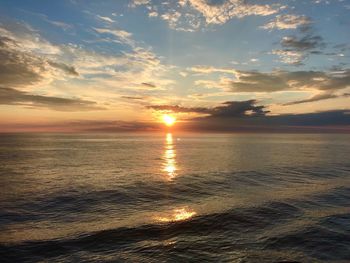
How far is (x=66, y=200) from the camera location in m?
33.7

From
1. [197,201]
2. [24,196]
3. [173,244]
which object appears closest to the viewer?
[173,244]

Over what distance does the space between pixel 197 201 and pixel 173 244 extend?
12.8m

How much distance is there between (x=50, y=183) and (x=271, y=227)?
32168 mm

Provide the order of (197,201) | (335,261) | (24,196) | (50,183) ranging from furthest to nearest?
(50,183)
(24,196)
(197,201)
(335,261)

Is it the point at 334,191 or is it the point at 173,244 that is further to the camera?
the point at 334,191

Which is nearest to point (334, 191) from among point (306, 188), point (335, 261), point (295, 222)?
point (306, 188)

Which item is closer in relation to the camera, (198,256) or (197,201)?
(198,256)

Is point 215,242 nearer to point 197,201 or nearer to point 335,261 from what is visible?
point 335,261

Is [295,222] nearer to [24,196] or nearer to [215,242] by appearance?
[215,242]

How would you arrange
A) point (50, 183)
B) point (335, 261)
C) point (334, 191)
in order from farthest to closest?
point (50, 183), point (334, 191), point (335, 261)

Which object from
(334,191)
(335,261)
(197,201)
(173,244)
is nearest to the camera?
(335,261)

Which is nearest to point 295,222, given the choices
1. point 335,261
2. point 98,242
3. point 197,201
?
point 335,261

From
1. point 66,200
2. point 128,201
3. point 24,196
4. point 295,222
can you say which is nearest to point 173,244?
point 295,222

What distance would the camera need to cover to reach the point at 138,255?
1902cm
